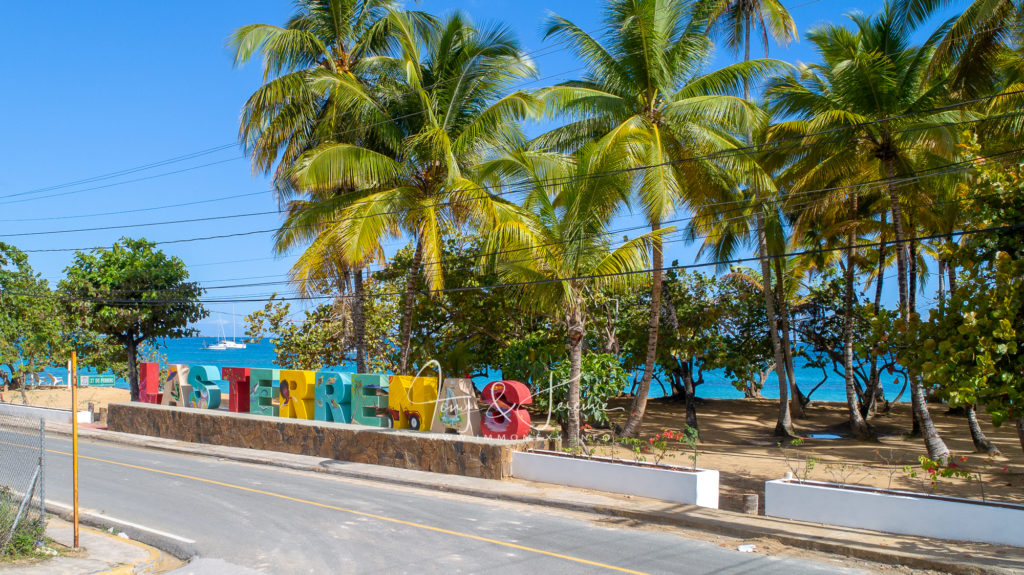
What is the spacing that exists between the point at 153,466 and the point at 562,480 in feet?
33.0

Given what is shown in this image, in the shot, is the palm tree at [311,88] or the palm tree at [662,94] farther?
the palm tree at [311,88]

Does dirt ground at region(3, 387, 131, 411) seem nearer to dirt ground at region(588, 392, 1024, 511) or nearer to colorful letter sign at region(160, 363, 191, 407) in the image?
colorful letter sign at region(160, 363, 191, 407)

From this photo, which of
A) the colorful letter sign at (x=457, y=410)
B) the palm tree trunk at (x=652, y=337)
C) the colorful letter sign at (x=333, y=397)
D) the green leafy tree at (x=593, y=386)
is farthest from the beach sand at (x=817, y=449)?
the colorful letter sign at (x=333, y=397)

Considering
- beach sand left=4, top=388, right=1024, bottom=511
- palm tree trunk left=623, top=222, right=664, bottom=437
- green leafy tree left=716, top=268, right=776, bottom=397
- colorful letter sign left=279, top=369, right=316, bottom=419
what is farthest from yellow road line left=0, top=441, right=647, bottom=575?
green leafy tree left=716, top=268, right=776, bottom=397

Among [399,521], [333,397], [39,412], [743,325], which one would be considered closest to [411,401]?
[333,397]

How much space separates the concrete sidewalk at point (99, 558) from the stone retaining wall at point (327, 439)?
7107 millimetres

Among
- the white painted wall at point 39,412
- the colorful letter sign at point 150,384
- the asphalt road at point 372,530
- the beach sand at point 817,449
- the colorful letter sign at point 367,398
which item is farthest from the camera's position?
the white painted wall at point 39,412

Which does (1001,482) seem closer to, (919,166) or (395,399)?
(919,166)

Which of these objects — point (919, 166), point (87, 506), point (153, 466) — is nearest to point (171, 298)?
point (153, 466)

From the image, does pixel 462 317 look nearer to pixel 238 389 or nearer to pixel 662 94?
pixel 238 389

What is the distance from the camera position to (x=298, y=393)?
67.9 feet

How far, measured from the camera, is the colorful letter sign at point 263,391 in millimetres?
21688

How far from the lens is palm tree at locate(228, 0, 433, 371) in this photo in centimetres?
2188

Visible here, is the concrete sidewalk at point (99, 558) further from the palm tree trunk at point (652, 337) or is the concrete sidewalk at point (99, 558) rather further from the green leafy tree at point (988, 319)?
the palm tree trunk at point (652, 337)
